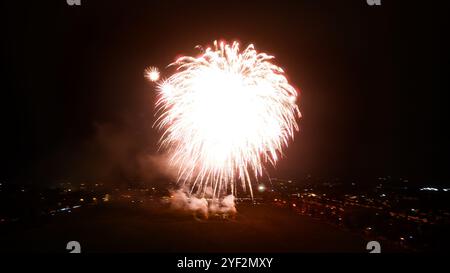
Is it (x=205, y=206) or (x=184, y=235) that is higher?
(x=184, y=235)

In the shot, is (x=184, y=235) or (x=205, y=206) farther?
(x=205, y=206)

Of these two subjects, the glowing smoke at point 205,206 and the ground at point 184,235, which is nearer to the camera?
the ground at point 184,235

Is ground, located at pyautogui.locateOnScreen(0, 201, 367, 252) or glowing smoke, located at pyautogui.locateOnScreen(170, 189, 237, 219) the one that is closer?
ground, located at pyautogui.locateOnScreen(0, 201, 367, 252)

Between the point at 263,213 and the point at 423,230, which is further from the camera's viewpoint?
the point at 263,213

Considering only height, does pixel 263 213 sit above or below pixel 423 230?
below
